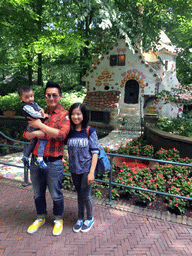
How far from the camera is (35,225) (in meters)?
3.15

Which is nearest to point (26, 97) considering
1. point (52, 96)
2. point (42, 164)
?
point (52, 96)

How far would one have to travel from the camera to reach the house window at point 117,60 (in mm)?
13844

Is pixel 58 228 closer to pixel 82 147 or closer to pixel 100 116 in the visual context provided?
pixel 82 147

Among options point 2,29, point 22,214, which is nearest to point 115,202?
point 22,214

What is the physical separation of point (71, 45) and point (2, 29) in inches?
127

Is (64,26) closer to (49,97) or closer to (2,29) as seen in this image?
(2,29)

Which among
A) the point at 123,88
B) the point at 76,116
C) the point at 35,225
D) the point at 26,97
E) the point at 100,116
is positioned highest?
Answer: the point at 123,88

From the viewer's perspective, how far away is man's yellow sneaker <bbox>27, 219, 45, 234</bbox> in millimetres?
3082

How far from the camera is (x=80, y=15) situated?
21.6ft

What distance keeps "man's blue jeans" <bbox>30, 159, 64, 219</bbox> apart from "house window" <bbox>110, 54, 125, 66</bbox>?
40.8 feet

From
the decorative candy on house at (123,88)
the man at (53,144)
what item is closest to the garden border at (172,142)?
the man at (53,144)

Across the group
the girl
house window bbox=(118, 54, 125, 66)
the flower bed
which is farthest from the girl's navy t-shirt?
house window bbox=(118, 54, 125, 66)

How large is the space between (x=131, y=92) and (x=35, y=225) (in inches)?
478

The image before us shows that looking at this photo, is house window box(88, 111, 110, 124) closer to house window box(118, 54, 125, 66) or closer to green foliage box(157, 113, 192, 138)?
house window box(118, 54, 125, 66)
